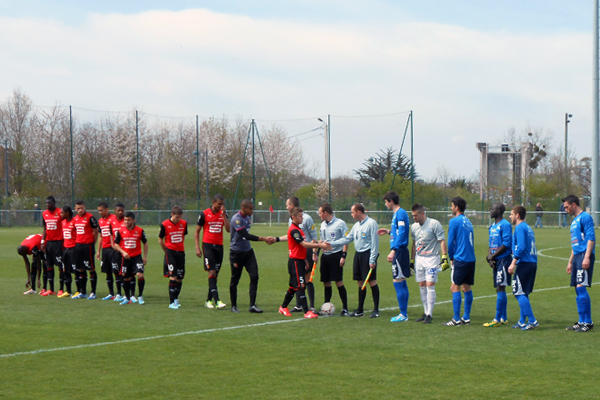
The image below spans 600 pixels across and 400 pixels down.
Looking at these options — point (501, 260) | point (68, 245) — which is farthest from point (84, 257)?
point (501, 260)

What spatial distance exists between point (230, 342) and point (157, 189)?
50543 mm

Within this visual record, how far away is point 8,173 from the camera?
57062mm

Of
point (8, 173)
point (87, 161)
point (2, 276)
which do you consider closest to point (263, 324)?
point (2, 276)

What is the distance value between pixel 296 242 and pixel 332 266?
2.36 feet

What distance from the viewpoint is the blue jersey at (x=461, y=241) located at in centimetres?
948

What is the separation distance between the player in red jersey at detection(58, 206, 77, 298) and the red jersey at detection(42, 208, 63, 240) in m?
0.20

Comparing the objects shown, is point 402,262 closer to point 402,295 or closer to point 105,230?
point 402,295

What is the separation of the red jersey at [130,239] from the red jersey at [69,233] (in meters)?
1.53

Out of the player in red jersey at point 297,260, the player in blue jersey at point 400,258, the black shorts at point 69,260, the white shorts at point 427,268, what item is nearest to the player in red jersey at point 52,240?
the black shorts at point 69,260

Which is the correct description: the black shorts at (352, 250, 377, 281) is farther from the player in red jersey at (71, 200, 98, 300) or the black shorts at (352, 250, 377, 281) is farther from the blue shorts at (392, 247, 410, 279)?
the player in red jersey at (71, 200, 98, 300)

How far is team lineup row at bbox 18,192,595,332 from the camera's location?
9148mm

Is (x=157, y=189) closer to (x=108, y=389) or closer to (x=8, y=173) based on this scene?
(x=8, y=173)

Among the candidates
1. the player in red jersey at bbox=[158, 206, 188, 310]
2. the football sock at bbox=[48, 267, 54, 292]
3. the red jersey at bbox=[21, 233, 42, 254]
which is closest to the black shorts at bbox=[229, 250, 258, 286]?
the player in red jersey at bbox=[158, 206, 188, 310]

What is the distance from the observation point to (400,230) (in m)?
9.88
